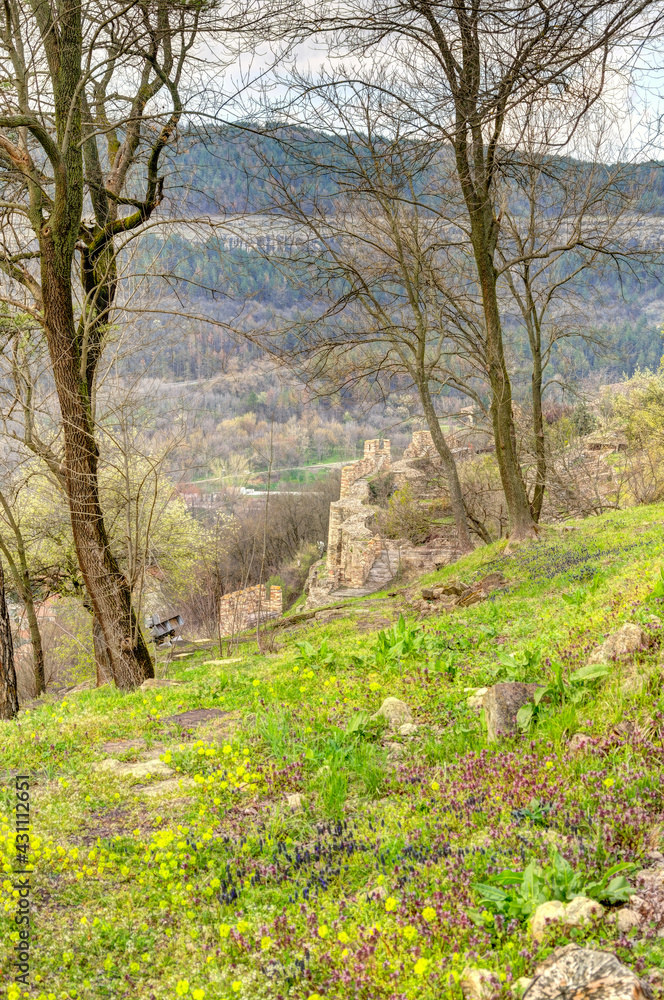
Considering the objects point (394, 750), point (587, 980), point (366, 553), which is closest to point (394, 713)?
point (394, 750)

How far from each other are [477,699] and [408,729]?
49 centimetres

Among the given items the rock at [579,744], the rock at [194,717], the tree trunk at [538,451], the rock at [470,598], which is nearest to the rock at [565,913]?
the rock at [579,744]

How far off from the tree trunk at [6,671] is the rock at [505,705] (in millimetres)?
7562

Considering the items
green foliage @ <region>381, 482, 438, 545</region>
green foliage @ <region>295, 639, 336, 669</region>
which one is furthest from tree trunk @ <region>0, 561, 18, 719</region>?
green foliage @ <region>381, 482, 438, 545</region>

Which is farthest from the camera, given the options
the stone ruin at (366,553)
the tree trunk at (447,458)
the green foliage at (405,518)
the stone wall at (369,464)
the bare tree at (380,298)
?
the stone wall at (369,464)

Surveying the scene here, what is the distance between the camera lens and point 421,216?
54.5ft

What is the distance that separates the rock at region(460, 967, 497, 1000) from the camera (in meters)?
2.01

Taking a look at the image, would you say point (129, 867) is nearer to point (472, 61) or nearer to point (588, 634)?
point (588, 634)

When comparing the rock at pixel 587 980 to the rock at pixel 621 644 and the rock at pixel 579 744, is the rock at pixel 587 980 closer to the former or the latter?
the rock at pixel 579 744

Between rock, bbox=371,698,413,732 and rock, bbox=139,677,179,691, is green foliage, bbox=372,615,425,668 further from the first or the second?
rock, bbox=139,677,179,691

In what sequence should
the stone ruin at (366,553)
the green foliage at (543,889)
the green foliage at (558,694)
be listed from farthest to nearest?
the stone ruin at (366,553) → the green foliage at (558,694) → the green foliage at (543,889)

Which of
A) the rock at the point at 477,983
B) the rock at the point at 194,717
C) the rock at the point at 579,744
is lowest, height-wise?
the rock at the point at 194,717

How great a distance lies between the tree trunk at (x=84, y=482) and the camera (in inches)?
313

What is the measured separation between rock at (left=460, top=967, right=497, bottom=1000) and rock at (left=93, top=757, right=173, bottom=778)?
8.98ft
